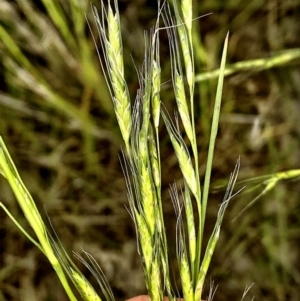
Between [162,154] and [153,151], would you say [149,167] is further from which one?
[162,154]

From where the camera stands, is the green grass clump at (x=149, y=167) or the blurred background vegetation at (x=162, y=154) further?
the blurred background vegetation at (x=162, y=154)

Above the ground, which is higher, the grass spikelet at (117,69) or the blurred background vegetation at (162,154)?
the grass spikelet at (117,69)

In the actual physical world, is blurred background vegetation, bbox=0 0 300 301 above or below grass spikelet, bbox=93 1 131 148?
below

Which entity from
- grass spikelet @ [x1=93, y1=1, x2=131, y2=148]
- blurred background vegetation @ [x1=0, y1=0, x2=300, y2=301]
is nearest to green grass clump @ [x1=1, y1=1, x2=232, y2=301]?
grass spikelet @ [x1=93, y1=1, x2=131, y2=148]

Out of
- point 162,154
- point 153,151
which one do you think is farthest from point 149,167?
point 162,154

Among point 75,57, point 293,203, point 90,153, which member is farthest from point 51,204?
point 293,203

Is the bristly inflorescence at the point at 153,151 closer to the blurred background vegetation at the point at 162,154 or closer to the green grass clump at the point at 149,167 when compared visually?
the green grass clump at the point at 149,167

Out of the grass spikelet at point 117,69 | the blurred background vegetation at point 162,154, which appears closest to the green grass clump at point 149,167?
the grass spikelet at point 117,69

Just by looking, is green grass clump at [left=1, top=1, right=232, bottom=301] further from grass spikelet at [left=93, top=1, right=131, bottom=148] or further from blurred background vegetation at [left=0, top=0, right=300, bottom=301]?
blurred background vegetation at [left=0, top=0, right=300, bottom=301]
